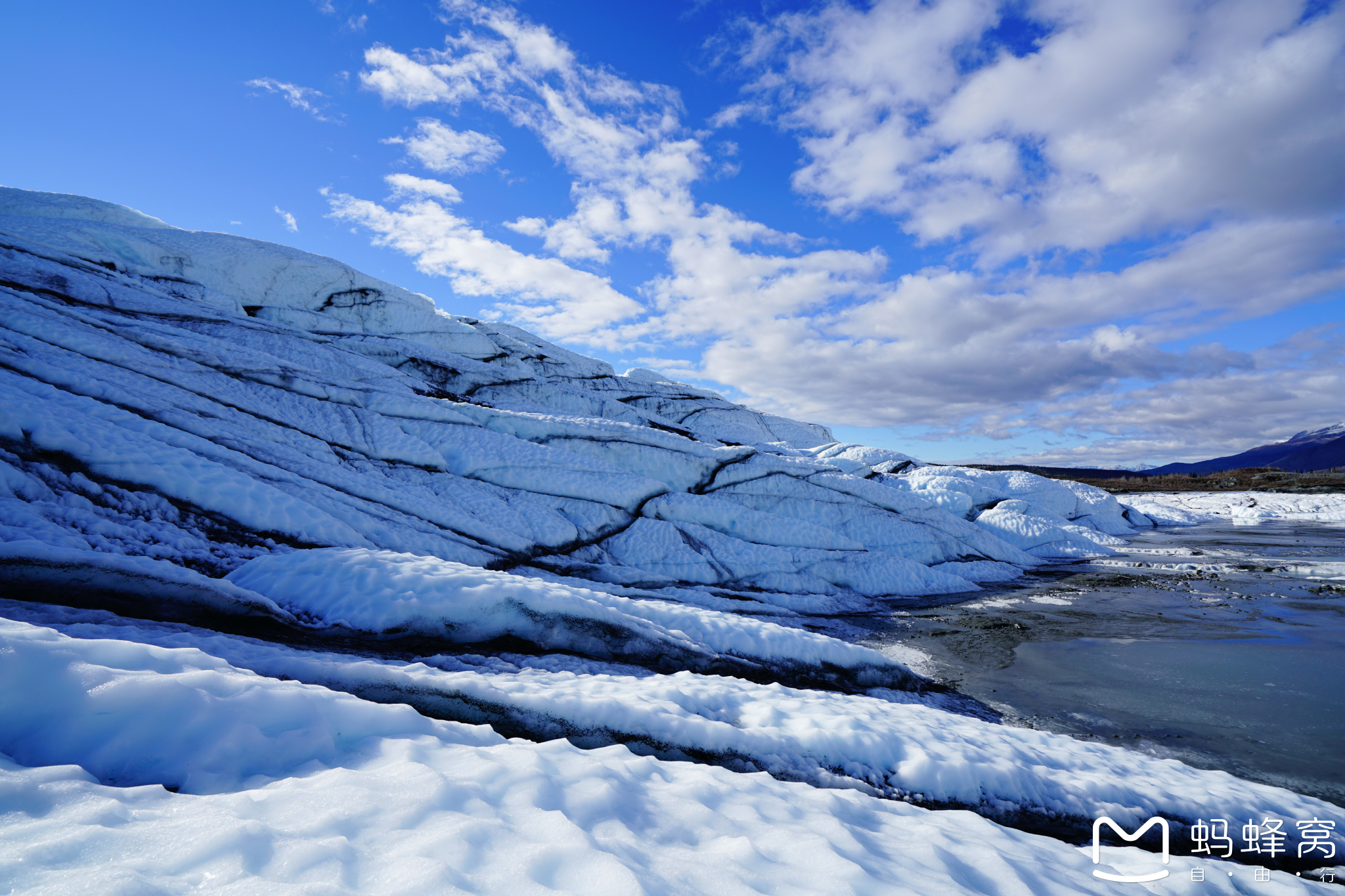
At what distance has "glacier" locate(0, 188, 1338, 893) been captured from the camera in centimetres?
189

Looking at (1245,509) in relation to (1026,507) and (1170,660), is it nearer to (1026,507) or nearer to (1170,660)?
(1026,507)

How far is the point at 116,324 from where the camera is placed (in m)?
9.06

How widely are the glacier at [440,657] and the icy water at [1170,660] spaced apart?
76cm

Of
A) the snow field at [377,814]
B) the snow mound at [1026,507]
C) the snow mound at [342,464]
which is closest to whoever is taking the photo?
the snow field at [377,814]

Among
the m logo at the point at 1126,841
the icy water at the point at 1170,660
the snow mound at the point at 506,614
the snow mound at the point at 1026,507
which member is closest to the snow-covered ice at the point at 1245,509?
the snow mound at the point at 1026,507

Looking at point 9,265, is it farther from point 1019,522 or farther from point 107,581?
point 1019,522

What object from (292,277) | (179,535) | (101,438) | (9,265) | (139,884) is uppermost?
(292,277)

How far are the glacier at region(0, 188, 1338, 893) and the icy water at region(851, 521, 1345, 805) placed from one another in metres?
0.76

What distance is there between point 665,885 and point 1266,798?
462cm

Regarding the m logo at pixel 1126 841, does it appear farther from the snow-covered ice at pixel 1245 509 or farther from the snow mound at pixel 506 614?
the snow-covered ice at pixel 1245 509

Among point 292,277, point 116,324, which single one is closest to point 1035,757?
point 116,324

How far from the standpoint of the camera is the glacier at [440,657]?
189 centimetres

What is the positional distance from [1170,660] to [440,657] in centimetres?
848

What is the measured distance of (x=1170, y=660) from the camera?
6.78 m
